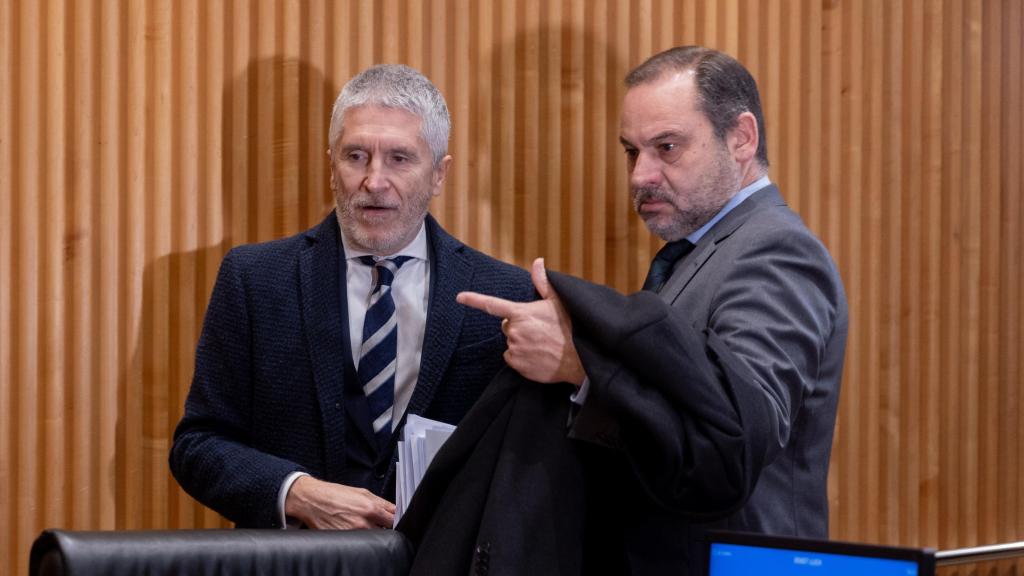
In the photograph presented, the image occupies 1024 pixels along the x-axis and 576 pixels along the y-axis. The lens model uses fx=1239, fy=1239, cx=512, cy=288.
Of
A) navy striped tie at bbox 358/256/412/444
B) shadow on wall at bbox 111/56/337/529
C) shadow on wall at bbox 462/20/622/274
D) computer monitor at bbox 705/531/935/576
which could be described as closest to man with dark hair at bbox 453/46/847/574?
computer monitor at bbox 705/531/935/576

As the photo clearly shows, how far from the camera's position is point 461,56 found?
325 cm

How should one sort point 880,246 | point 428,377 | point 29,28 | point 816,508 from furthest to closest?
point 880,246
point 29,28
point 428,377
point 816,508

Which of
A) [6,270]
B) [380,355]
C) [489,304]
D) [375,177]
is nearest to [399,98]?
[375,177]

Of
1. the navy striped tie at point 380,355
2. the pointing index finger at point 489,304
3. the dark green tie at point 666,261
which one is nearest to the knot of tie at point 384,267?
the navy striped tie at point 380,355

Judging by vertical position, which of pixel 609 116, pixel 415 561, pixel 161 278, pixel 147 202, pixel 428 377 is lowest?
pixel 415 561

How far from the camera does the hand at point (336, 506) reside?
2330 mm

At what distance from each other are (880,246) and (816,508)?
1.66 m

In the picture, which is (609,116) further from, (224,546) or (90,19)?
(224,546)

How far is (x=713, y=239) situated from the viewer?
2344 millimetres

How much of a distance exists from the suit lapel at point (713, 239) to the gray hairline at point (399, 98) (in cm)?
63

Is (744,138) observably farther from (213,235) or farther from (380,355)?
(213,235)

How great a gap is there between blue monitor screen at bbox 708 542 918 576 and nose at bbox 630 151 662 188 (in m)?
1.05

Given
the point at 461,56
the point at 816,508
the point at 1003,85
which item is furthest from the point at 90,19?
the point at 1003,85

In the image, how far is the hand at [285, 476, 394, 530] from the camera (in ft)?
7.64
